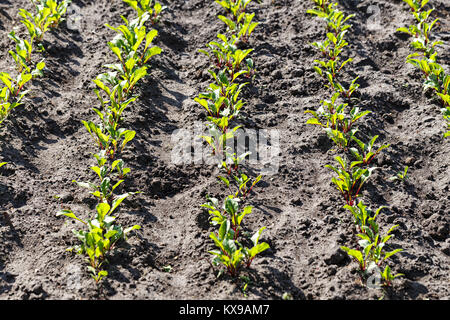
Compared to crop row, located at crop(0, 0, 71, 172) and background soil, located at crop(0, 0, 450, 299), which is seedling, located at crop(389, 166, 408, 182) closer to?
background soil, located at crop(0, 0, 450, 299)

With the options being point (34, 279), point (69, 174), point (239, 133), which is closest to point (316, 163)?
point (239, 133)

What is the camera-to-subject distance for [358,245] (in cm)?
371

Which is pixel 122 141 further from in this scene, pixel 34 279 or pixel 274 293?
pixel 274 293

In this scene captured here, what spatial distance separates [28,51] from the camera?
17.9ft

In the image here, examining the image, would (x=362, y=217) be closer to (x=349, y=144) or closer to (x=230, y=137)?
(x=349, y=144)

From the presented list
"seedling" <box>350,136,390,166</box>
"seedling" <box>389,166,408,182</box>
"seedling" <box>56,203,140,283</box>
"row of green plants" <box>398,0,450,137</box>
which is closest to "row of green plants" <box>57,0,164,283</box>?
"seedling" <box>56,203,140,283</box>

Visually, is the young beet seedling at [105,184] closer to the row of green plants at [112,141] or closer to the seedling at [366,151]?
the row of green plants at [112,141]

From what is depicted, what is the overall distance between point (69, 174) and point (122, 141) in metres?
0.57

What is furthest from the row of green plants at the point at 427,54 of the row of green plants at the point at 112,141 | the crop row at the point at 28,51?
the crop row at the point at 28,51

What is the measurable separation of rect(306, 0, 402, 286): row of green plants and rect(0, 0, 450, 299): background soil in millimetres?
105

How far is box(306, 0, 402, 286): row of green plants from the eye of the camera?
11.5 ft

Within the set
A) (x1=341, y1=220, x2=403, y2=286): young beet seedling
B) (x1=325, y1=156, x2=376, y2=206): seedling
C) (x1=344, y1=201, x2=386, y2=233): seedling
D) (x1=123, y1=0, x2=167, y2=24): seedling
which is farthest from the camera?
(x1=123, y1=0, x2=167, y2=24): seedling

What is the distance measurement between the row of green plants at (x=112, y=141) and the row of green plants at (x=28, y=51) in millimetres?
732

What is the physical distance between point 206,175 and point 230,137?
41cm
